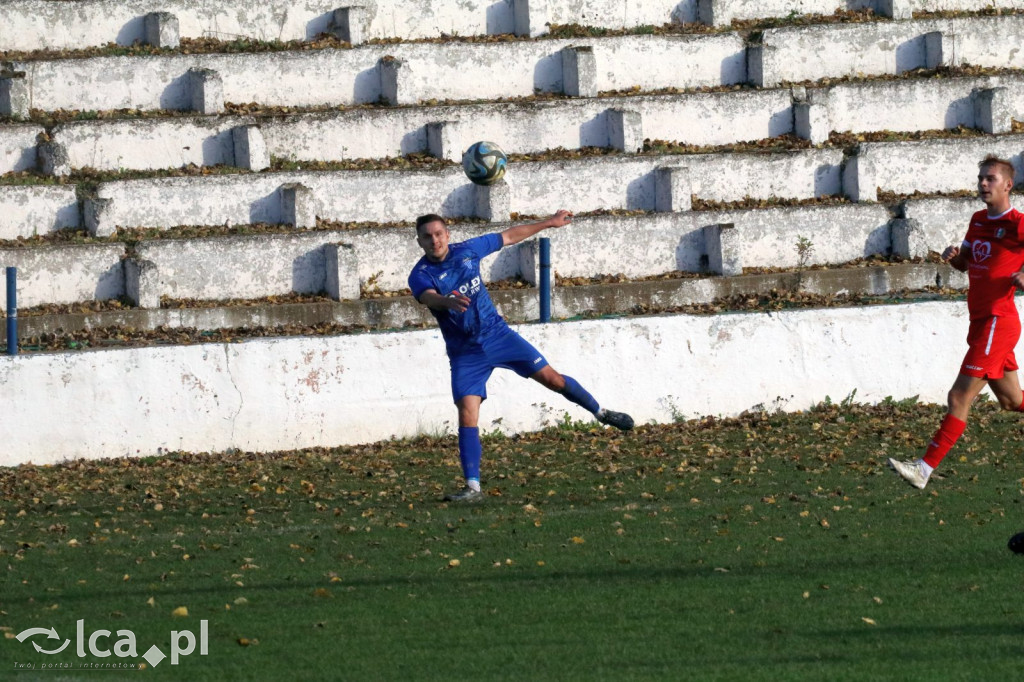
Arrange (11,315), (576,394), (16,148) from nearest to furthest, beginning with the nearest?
(576,394)
(11,315)
(16,148)

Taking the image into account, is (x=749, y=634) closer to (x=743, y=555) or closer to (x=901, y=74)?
(x=743, y=555)

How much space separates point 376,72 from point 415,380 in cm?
896

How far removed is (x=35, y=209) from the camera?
19016 mm

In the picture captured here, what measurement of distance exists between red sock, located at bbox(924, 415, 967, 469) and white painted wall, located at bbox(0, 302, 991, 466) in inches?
137

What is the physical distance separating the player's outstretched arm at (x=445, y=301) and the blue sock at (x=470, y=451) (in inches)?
38.5

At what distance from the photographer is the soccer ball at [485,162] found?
1366cm

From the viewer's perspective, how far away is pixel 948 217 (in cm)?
2053

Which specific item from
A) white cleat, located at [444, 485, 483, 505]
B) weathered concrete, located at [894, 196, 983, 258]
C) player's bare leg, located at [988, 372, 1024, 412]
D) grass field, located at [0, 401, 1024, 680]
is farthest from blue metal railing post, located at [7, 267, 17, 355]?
weathered concrete, located at [894, 196, 983, 258]

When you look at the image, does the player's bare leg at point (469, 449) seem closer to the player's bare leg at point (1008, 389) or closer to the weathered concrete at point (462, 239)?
the player's bare leg at point (1008, 389)

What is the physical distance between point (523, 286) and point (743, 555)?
35.7ft

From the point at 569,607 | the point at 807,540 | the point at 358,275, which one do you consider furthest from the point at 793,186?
the point at 569,607

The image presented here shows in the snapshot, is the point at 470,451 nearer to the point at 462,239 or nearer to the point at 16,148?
the point at 462,239

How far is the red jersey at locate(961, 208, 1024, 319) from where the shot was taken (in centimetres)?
988

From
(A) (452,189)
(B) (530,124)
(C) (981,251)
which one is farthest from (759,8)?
(C) (981,251)
